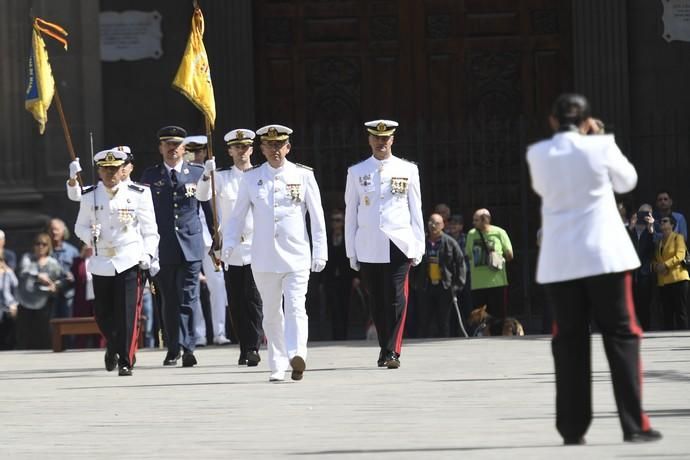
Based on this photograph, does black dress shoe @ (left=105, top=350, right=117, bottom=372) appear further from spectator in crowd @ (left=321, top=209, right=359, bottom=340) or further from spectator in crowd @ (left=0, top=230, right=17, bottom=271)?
spectator in crowd @ (left=0, top=230, right=17, bottom=271)

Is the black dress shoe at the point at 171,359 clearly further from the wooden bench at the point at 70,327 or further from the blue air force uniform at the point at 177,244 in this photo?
the wooden bench at the point at 70,327

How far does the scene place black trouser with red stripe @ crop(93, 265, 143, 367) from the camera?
14.8 meters

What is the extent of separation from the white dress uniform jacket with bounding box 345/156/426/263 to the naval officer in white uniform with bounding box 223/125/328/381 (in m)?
0.97

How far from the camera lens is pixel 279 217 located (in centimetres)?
1353

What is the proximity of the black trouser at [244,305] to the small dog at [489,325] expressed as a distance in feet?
13.1

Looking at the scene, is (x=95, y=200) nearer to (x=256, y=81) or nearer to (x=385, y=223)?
(x=385, y=223)

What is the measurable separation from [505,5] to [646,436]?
1519cm

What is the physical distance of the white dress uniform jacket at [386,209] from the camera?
14578mm

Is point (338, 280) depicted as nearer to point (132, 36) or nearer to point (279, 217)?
point (132, 36)

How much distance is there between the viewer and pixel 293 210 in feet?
44.5

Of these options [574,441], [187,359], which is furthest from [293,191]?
[574,441]

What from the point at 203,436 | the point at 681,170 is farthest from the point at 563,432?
the point at 681,170

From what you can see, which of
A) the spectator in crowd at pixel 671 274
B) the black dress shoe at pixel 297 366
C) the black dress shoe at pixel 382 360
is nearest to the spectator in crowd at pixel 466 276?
the spectator in crowd at pixel 671 274

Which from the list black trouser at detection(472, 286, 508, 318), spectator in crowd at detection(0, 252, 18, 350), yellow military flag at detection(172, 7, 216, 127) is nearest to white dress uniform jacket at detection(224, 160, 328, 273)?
yellow military flag at detection(172, 7, 216, 127)
